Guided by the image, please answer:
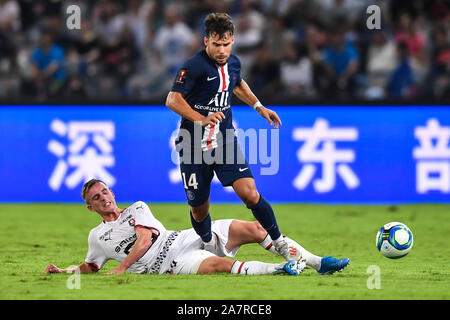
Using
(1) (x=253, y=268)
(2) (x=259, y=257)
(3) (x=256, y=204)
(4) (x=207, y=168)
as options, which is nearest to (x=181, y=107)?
(4) (x=207, y=168)

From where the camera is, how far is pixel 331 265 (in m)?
7.08

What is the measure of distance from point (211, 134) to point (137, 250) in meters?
1.18

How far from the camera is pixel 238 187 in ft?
23.6

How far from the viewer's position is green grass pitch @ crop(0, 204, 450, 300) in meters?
6.30

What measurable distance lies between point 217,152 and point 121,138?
5.85 meters

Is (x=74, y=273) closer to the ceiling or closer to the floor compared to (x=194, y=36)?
closer to the floor

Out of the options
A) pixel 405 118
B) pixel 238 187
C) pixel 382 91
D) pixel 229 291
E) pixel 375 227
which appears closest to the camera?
pixel 229 291

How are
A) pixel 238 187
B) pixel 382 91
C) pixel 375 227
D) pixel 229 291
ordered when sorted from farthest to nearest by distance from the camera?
pixel 382 91, pixel 375 227, pixel 238 187, pixel 229 291

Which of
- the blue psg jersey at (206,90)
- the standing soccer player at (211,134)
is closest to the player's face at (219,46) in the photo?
the standing soccer player at (211,134)

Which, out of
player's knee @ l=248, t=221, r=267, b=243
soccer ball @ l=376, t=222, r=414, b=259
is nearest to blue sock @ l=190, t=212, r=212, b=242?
player's knee @ l=248, t=221, r=267, b=243

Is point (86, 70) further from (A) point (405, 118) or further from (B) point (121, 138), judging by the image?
(A) point (405, 118)

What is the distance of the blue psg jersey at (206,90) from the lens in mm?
7324
